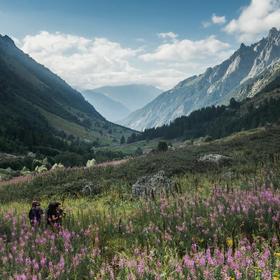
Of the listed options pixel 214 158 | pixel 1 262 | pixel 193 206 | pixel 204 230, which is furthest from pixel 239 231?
pixel 214 158

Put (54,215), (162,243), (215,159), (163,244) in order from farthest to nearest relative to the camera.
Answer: (215,159), (54,215), (162,243), (163,244)

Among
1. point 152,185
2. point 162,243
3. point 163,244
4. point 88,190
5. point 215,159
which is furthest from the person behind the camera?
point 215,159

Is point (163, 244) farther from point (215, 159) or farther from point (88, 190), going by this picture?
point (215, 159)

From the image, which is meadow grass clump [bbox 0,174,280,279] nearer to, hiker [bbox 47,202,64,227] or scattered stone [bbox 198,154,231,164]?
hiker [bbox 47,202,64,227]

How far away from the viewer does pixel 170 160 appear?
25.7m

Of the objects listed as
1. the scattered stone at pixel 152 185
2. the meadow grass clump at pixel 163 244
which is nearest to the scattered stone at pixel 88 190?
the scattered stone at pixel 152 185

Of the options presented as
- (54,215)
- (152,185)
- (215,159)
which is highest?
(215,159)

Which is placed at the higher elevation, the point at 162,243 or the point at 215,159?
the point at 215,159

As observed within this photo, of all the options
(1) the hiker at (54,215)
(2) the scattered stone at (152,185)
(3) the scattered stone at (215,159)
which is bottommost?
(1) the hiker at (54,215)

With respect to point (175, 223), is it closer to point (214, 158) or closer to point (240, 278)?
point (240, 278)

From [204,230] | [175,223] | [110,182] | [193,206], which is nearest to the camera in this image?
[204,230]

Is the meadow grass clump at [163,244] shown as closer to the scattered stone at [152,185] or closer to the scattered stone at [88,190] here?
the scattered stone at [152,185]

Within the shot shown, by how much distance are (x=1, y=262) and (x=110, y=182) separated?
43.5ft

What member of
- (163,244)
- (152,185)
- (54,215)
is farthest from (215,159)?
(163,244)
